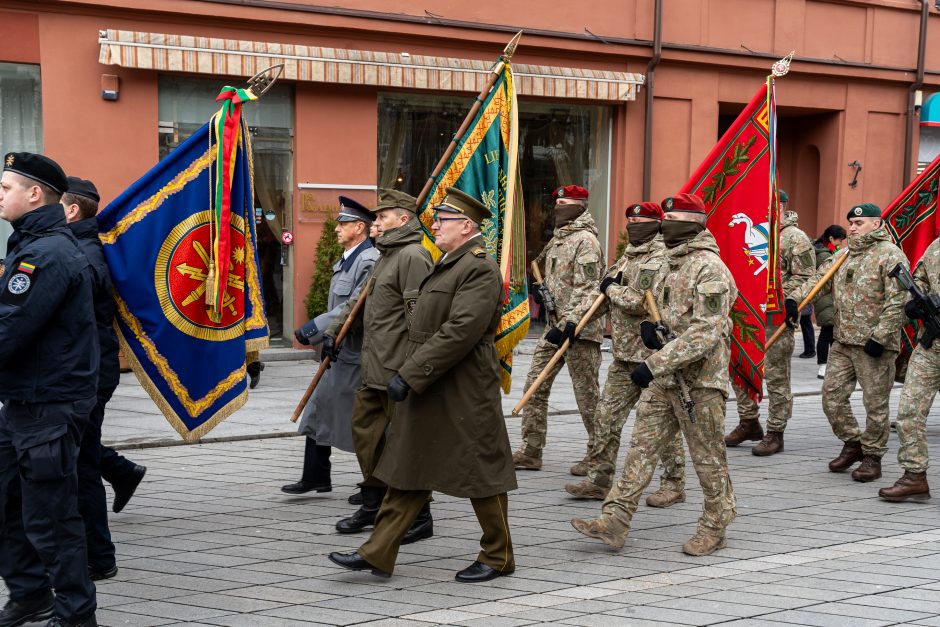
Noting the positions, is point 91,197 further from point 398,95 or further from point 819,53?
point 819,53

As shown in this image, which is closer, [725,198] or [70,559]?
[70,559]

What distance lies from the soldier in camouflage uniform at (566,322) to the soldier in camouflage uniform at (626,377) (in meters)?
0.52

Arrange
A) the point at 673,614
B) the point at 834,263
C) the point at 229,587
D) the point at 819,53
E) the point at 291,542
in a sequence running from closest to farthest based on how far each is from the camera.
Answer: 1. the point at 673,614
2. the point at 229,587
3. the point at 291,542
4. the point at 834,263
5. the point at 819,53

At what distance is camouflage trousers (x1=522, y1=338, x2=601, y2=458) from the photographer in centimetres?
820

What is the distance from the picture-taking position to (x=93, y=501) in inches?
224

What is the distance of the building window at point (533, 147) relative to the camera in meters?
15.8

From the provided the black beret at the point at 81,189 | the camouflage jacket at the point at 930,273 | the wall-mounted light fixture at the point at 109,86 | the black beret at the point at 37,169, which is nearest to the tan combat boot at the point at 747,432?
the camouflage jacket at the point at 930,273

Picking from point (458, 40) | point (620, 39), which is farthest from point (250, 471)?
point (620, 39)

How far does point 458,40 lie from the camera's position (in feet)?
51.4

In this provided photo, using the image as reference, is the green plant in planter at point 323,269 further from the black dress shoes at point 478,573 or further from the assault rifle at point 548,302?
the black dress shoes at point 478,573

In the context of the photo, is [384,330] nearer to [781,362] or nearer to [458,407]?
[458,407]

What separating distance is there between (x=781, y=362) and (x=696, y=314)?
3525 mm

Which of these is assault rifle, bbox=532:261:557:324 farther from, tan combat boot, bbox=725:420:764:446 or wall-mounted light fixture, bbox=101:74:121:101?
wall-mounted light fixture, bbox=101:74:121:101

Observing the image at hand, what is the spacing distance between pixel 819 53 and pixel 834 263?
414 inches
